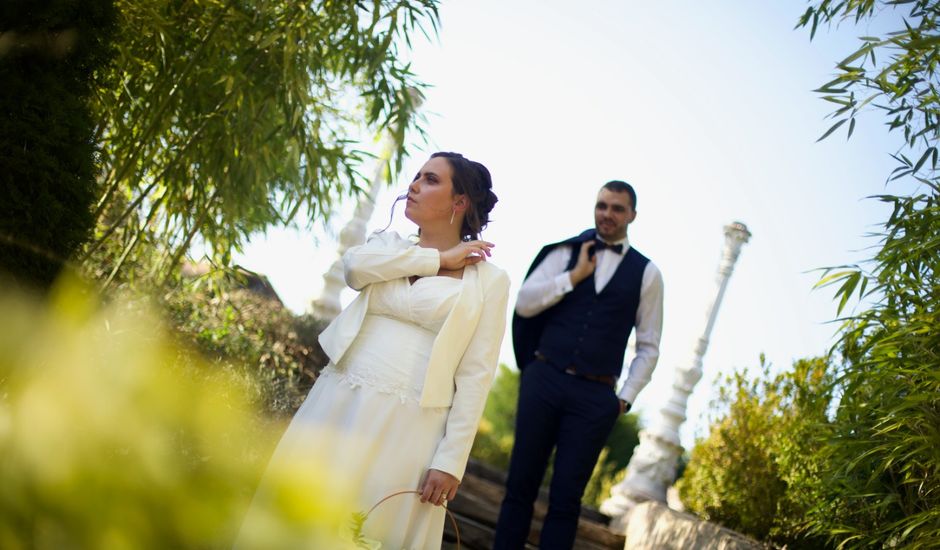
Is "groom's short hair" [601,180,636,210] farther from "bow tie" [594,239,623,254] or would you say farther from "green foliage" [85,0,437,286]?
"green foliage" [85,0,437,286]

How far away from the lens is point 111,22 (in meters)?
3.25

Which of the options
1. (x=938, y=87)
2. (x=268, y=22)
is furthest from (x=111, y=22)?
(x=938, y=87)

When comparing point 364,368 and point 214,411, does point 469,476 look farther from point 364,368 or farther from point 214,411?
point 214,411

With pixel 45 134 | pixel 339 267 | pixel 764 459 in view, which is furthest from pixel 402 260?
pixel 339 267

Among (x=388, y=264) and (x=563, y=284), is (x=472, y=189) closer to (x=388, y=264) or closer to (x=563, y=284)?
(x=388, y=264)

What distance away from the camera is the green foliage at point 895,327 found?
3.20 metres

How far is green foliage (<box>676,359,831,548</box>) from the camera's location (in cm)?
480

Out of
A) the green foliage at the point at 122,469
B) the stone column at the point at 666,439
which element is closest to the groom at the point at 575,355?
the stone column at the point at 666,439

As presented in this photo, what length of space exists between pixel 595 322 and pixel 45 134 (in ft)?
8.25

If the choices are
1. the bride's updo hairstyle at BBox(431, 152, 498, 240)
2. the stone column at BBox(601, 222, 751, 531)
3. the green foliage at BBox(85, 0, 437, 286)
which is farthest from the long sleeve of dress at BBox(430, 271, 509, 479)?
the stone column at BBox(601, 222, 751, 531)

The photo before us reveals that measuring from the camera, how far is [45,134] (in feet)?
9.76

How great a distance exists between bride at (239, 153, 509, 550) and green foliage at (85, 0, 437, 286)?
1850 mm

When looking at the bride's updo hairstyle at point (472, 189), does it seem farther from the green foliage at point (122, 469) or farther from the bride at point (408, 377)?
the green foliage at point (122, 469)

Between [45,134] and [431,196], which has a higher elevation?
[431,196]
